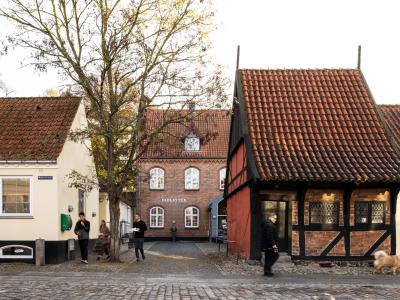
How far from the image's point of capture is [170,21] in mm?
19969

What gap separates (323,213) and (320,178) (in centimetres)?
147

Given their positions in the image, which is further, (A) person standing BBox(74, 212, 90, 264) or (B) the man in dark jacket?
(A) person standing BBox(74, 212, 90, 264)

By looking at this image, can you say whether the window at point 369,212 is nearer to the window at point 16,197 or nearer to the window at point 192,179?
the window at point 16,197

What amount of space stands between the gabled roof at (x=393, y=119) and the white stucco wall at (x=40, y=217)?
12261 mm

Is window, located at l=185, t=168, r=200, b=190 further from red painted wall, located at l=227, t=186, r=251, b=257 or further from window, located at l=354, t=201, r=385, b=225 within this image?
window, located at l=354, t=201, r=385, b=225

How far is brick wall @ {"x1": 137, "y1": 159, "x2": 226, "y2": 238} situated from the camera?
48.9m

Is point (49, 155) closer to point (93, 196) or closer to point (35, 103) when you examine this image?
point (35, 103)

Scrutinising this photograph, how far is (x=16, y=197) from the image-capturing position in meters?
19.8

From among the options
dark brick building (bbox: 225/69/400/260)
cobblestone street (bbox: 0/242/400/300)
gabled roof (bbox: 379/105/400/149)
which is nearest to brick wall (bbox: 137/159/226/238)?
gabled roof (bbox: 379/105/400/149)

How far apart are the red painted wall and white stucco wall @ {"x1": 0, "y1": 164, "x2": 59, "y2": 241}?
6432 millimetres

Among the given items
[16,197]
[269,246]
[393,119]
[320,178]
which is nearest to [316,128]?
[320,178]

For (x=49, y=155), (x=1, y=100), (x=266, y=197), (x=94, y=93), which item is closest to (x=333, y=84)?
(x=266, y=197)

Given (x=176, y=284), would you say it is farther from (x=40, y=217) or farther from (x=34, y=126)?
(x=34, y=126)

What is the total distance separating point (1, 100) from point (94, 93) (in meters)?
5.31
